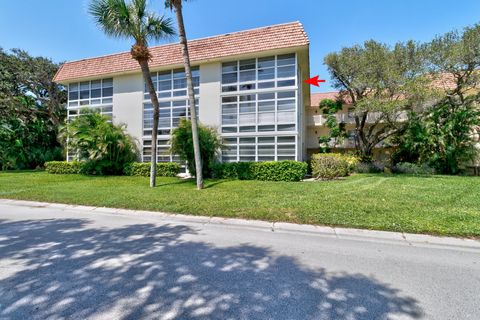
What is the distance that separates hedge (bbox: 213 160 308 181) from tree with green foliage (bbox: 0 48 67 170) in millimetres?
16823

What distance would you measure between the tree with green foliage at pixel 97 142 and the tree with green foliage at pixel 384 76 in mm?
15460

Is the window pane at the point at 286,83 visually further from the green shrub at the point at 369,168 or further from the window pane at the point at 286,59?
the green shrub at the point at 369,168

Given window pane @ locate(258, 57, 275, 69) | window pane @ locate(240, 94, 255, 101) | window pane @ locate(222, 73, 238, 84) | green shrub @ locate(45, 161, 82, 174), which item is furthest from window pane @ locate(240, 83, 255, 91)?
green shrub @ locate(45, 161, 82, 174)

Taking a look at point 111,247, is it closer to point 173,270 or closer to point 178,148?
point 173,270

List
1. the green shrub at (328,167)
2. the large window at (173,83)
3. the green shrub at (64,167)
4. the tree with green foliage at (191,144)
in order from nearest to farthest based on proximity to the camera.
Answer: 1. the tree with green foliage at (191,144)
2. the green shrub at (328,167)
3. the large window at (173,83)
4. the green shrub at (64,167)

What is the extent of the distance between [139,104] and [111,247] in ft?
45.3

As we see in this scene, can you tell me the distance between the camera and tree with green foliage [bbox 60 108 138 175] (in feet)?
45.8

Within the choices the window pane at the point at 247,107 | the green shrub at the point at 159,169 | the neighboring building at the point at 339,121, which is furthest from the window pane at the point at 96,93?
the neighboring building at the point at 339,121

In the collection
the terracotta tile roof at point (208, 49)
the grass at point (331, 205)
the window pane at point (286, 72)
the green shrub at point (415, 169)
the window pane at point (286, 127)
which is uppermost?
the terracotta tile roof at point (208, 49)

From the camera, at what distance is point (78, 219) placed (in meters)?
5.81

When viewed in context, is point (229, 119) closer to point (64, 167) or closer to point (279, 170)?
point (279, 170)

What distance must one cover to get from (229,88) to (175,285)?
505 inches

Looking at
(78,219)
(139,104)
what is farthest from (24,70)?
(78,219)

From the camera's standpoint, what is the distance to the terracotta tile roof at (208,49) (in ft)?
40.5
